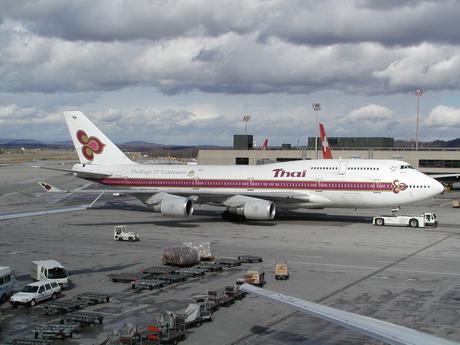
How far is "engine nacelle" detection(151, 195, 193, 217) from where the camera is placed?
4209cm

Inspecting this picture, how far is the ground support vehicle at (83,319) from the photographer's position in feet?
61.1

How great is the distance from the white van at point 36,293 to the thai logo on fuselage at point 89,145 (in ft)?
102

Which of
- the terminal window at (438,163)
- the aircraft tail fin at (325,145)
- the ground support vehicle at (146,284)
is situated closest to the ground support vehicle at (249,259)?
the ground support vehicle at (146,284)

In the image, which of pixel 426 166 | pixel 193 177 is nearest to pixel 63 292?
pixel 193 177

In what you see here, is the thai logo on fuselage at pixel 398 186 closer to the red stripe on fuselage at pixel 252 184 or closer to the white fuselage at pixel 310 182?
the white fuselage at pixel 310 182

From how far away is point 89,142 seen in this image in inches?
2057

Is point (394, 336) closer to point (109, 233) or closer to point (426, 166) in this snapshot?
point (109, 233)

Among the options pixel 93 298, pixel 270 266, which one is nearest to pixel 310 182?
pixel 270 266

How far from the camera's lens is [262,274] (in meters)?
24.6

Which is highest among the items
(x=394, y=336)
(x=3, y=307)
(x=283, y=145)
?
(x=283, y=145)

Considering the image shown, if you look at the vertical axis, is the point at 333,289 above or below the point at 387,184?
below

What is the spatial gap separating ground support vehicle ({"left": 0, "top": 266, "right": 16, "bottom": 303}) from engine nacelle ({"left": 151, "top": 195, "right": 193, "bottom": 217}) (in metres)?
19.9

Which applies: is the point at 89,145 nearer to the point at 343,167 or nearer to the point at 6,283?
the point at 343,167

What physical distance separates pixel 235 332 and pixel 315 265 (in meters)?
11.8
